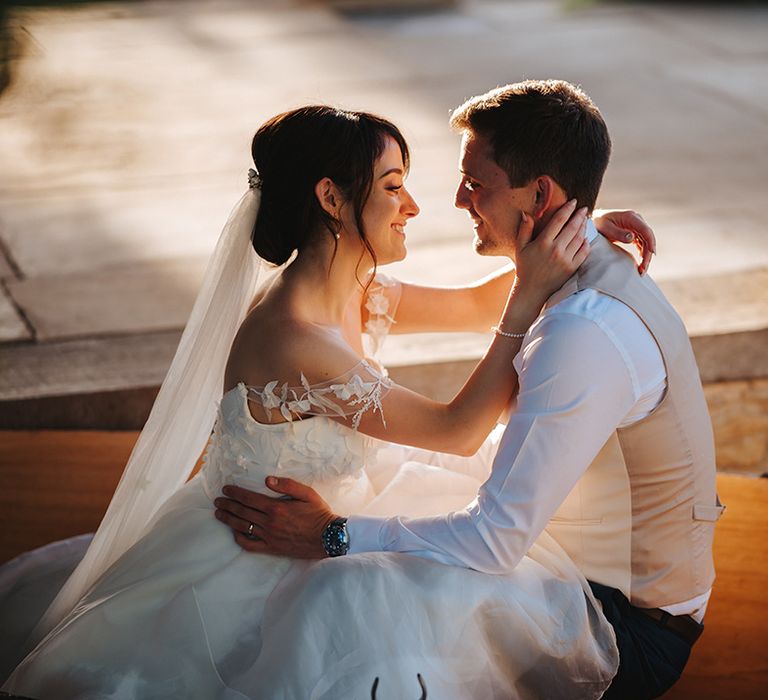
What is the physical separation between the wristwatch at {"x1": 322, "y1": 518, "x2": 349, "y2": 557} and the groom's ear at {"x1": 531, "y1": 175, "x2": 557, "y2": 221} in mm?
760

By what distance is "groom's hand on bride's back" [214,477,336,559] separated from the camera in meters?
2.41

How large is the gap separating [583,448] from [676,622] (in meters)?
0.52

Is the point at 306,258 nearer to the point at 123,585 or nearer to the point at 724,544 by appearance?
the point at 123,585

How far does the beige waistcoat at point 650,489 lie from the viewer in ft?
7.49

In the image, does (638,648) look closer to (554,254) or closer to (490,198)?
(554,254)

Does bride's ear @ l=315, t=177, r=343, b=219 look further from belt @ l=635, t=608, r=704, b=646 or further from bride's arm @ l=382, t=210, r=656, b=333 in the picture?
belt @ l=635, t=608, r=704, b=646

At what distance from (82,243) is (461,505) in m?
3.43

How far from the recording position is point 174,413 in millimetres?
2824

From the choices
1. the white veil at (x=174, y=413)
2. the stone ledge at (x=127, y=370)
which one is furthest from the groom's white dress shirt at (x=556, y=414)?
the stone ledge at (x=127, y=370)

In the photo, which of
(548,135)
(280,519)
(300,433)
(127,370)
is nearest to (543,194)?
(548,135)

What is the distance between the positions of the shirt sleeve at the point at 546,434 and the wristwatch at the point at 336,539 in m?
0.22

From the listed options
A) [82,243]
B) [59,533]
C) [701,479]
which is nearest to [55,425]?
[59,533]

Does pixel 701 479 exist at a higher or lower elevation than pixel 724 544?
higher

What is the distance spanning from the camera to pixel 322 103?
8.50 ft
